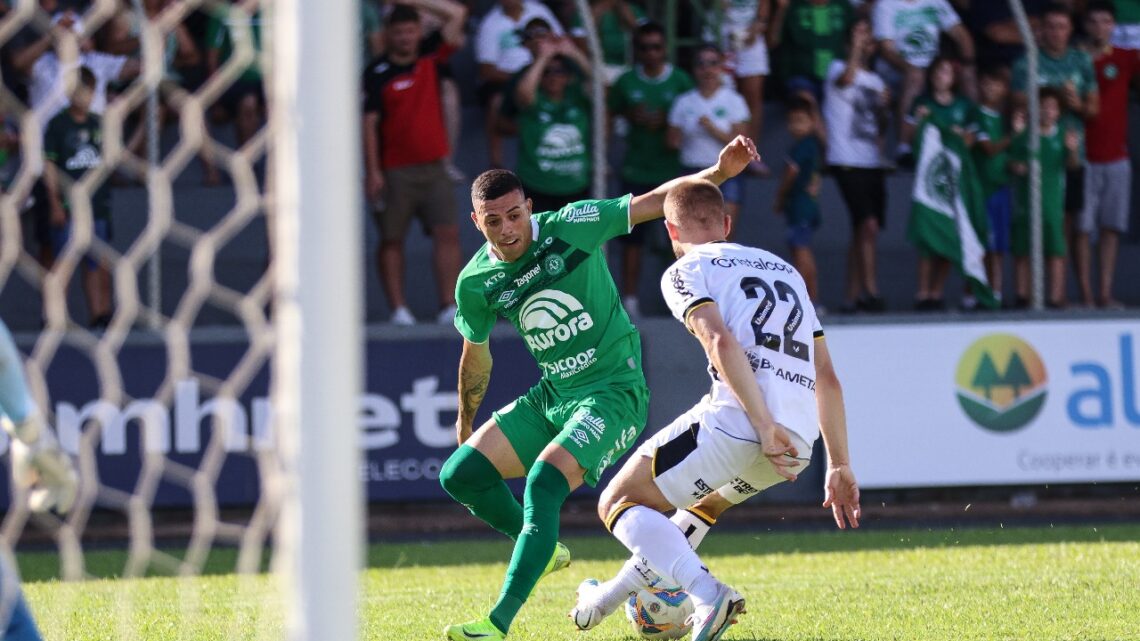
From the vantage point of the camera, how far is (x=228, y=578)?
8828mm

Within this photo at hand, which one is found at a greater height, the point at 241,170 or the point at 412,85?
the point at 241,170

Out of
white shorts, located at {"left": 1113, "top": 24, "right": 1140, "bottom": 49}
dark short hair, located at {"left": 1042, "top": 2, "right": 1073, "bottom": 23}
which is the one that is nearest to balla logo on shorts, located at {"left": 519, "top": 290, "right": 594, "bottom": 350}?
dark short hair, located at {"left": 1042, "top": 2, "right": 1073, "bottom": 23}

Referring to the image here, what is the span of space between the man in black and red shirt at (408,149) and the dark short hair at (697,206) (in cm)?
553

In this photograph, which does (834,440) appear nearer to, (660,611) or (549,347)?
(660,611)

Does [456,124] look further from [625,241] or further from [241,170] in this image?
[241,170]

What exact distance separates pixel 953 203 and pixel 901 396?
165 centimetres

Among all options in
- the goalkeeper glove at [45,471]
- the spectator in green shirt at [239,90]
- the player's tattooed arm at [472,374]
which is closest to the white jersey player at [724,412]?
the player's tattooed arm at [472,374]

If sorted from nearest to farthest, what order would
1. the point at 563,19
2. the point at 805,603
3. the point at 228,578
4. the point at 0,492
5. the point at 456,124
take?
1. the point at 805,603
2. the point at 228,578
3. the point at 0,492
4. the point at 456,124
5. the point at 563,19

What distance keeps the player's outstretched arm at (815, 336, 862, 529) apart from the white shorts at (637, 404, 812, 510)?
0.11m

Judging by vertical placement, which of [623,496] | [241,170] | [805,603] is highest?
[241,170]

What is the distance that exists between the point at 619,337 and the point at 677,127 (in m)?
5.27

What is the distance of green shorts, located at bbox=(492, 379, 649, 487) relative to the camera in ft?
20.7

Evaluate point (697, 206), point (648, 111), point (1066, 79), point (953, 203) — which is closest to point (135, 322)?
point (648, 111)

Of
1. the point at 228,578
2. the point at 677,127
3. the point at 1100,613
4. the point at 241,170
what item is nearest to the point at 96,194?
the point at 228,578
